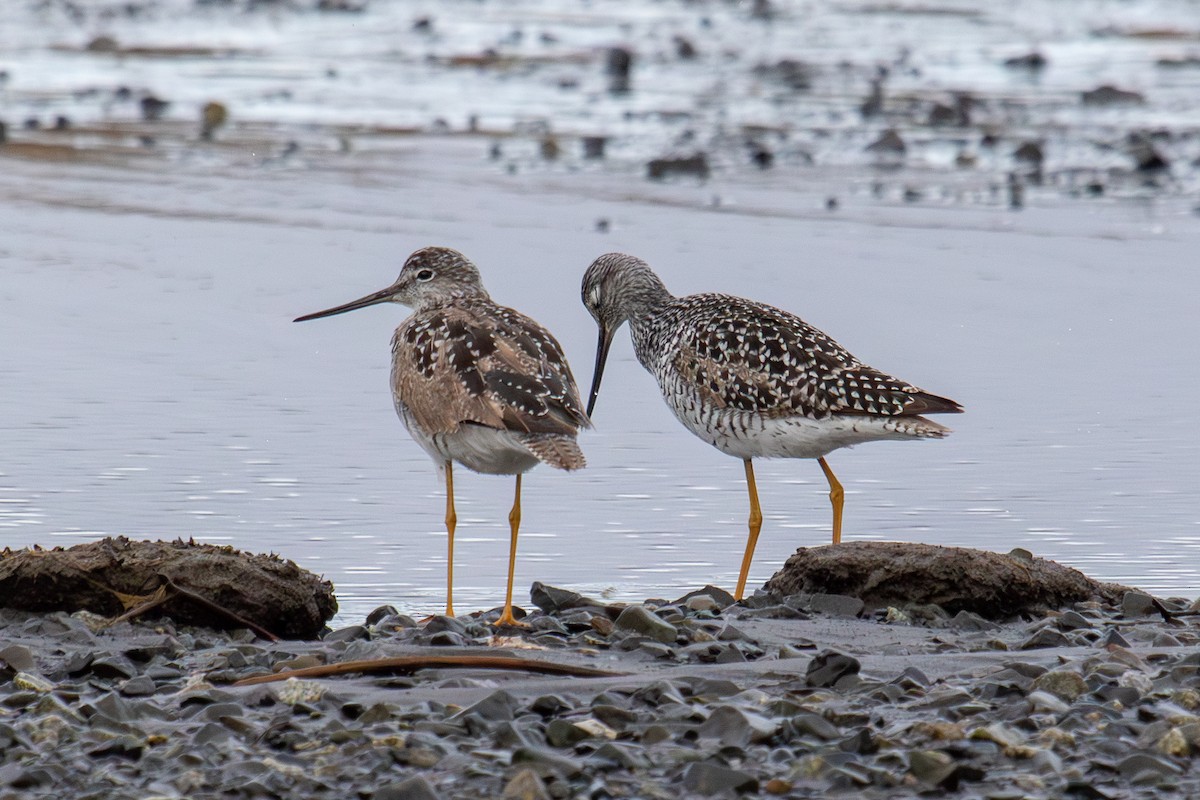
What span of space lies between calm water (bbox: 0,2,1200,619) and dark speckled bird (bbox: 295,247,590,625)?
20.0 inches

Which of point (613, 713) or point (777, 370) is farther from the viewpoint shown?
point (777, 370)

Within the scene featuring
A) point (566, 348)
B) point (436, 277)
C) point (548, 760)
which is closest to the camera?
point (548, 760)

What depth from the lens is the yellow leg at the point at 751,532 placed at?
300 inches

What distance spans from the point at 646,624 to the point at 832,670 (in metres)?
0.85

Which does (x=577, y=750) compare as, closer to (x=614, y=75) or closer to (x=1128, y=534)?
(x=1128, y=534)

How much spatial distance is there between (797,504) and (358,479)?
204 cm

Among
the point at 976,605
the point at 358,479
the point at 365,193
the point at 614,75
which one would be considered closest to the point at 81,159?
the point at 365,193

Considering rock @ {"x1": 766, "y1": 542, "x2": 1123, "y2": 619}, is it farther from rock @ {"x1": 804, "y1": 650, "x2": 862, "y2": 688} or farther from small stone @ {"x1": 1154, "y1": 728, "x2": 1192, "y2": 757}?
small stone @ {"x1": 1154, "y1": 728, "x2": 1192, "y2": 757}

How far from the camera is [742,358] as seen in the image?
27.1ft

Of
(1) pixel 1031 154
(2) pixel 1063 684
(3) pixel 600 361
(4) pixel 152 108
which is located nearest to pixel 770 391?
(3) pixel 600 361

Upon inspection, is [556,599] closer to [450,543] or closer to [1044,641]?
[450,543]

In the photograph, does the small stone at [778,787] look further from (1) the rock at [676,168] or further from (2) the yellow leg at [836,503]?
(1) the rock at [676,168]

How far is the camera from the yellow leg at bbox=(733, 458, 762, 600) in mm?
7629

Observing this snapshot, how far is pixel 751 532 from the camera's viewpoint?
8070 millimetres
